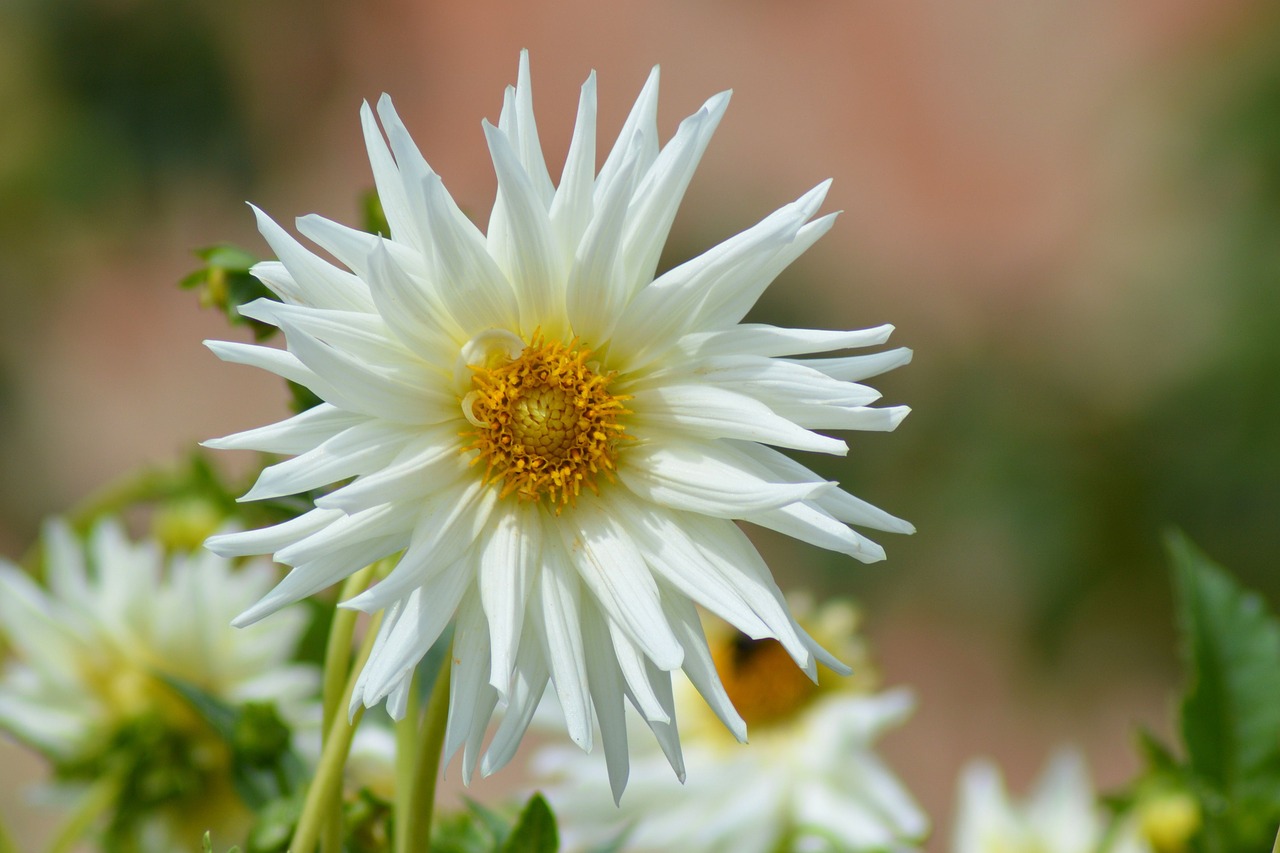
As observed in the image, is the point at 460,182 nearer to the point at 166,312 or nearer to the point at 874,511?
the point at 166,312

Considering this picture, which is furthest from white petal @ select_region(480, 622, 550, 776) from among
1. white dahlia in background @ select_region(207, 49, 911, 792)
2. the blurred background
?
the blurred background

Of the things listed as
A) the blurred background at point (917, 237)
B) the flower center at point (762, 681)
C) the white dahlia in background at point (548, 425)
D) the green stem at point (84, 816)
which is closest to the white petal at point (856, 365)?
the white dahlia in background at point (548, 425)

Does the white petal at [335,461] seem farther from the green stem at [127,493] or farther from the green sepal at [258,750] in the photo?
the green stem at [127,493]

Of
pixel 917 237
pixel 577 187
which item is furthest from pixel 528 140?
pixel 917 237

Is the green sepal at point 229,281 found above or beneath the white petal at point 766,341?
above

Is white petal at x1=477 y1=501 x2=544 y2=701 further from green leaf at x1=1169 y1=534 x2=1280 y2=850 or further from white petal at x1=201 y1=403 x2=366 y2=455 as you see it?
green leaf at x1=1169 y1=534 x2=1280 y2=850

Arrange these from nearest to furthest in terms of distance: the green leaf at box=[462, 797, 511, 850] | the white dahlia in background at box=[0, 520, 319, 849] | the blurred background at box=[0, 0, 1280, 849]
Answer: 1. the green leaf at box=[462, 797, 511, 850]
2. the white dahlia in background at box=[0, 520, 319, 849]
3. the blurred background at box=[0, 0, 1280, 849]

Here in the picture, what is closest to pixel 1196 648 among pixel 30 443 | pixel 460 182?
pixel 460 182
